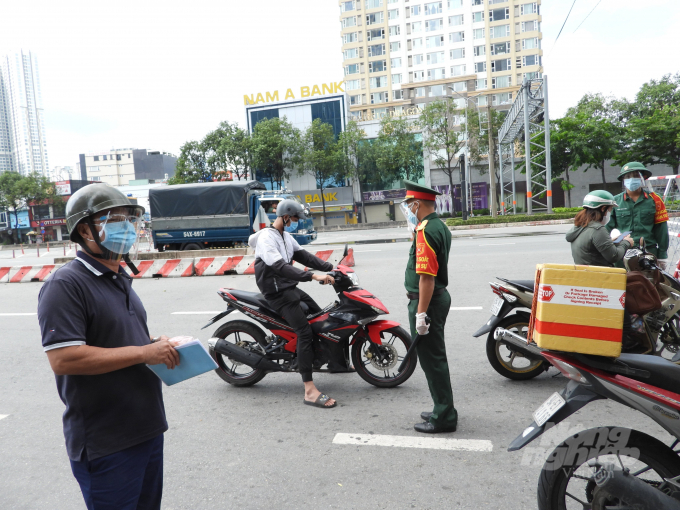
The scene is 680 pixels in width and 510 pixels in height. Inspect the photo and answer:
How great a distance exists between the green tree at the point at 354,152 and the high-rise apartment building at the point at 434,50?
1050 centimetres

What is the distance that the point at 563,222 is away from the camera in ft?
77.8

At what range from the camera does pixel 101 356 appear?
1.75 m

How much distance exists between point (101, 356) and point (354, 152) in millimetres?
45479

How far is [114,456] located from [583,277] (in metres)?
2.20

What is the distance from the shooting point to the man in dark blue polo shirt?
172 centimetres

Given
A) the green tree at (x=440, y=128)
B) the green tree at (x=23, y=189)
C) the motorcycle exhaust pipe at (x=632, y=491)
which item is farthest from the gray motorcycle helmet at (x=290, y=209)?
the green tree at (x=23, y=189)

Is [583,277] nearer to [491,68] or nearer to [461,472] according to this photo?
[461,472]

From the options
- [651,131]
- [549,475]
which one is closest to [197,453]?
[549,475]

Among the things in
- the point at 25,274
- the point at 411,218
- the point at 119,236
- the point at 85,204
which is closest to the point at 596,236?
the point at 411,218

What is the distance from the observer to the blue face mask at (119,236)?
190cm

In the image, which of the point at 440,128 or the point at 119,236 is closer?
the point at 119,236

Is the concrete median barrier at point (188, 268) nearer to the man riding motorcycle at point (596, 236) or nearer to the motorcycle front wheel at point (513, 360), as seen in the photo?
the motorcycle front wheel at point (513, 360)

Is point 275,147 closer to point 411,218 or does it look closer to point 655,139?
point 655,139

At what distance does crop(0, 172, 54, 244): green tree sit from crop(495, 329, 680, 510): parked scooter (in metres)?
59.5
